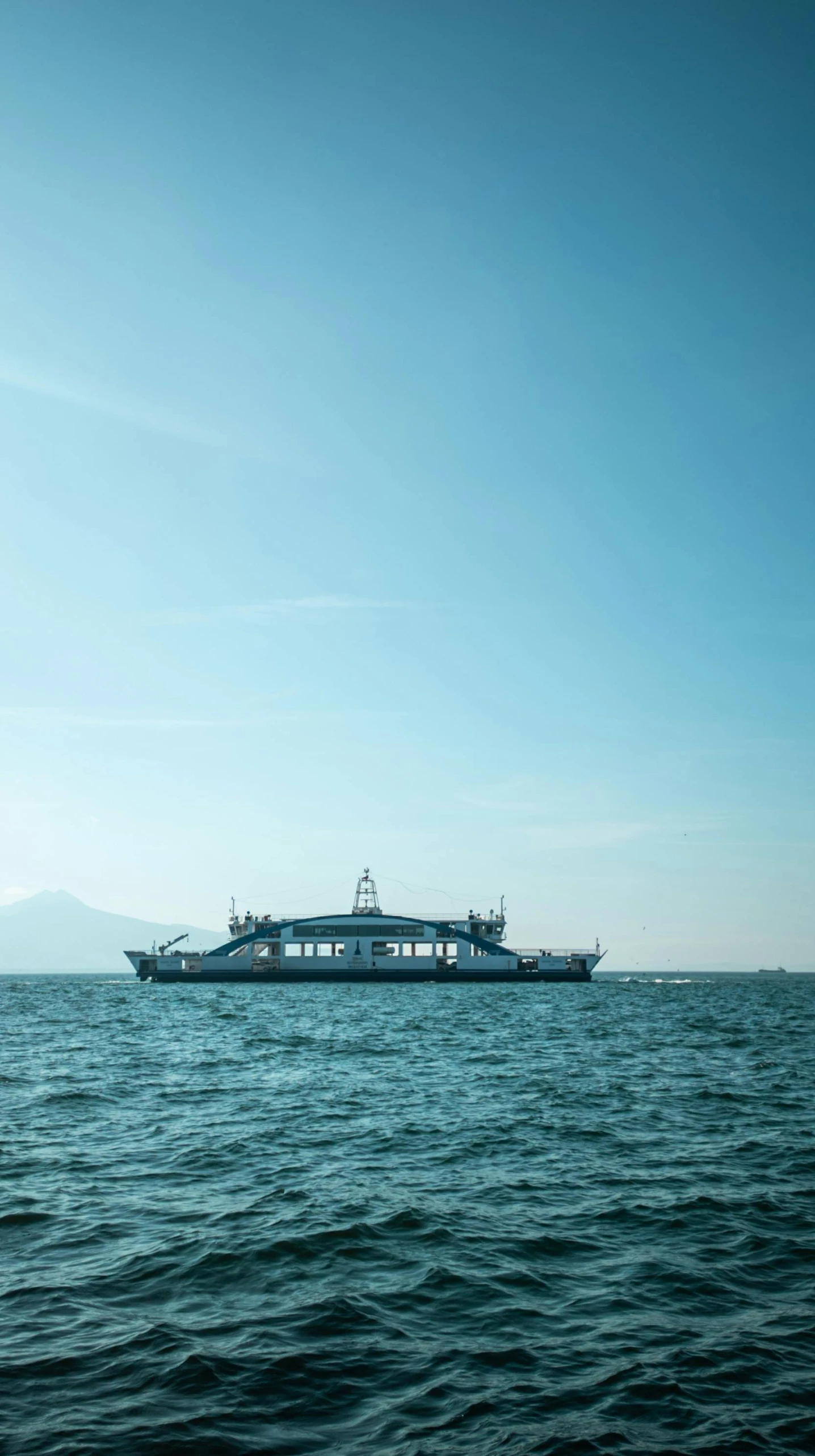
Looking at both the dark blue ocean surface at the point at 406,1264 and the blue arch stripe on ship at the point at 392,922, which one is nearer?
the dark blue ocean surface at the point at 406,1264

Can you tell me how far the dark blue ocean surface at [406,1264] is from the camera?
9.87 m

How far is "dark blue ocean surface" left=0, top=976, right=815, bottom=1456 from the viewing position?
32.4ft

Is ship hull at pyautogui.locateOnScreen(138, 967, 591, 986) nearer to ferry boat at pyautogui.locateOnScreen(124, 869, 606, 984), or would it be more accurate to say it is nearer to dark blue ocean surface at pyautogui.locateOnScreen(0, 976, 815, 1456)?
ferry boat at pyautogui.locateOnScreen(124, 869, 606, 984)

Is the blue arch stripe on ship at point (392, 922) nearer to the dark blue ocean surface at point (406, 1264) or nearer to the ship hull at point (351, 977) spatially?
the ship hull at point (351, 977)

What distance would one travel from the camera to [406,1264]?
14.7 metres

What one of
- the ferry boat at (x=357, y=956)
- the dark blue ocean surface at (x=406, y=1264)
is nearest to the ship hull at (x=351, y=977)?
the ferry boat at (x=357, y=956)

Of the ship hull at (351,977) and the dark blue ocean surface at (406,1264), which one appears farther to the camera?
the ship hull at (351,977)

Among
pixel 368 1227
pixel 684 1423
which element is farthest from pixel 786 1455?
pixel 368 1227

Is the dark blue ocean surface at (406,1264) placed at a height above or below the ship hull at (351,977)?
above

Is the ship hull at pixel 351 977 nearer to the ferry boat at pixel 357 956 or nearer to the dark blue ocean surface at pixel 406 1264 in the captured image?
the ferry boat at pixel 357 956

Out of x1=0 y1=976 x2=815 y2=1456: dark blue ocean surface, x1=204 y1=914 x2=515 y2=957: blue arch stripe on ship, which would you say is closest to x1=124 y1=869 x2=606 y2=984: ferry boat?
x1=204 y1=914 x2=515 y2=957: blue arch stripe on ship

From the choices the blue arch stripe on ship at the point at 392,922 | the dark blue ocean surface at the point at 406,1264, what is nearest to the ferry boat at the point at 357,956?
the blue arch stripe on ship at the point at 392,922

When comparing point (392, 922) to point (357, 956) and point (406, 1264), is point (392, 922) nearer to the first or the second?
point (357, 956)

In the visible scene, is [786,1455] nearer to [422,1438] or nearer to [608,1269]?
[422,1438]
